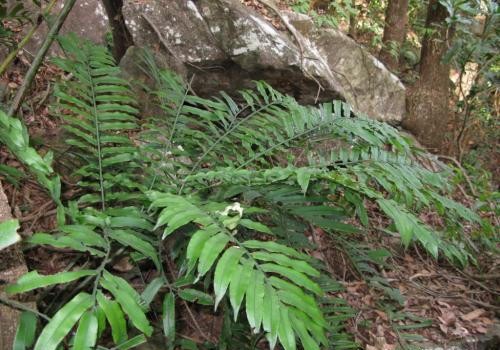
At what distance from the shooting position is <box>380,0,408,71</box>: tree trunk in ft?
17.5

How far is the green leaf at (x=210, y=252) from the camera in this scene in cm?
106

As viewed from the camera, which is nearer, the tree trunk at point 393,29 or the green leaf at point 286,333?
the green leaf at point 286,333

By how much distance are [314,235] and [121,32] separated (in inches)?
73.4

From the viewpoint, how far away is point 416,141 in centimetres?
416

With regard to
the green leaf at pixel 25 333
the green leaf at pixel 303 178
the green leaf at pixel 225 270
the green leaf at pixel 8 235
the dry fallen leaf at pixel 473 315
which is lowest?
the dry fallen leaf at pixel 473 315

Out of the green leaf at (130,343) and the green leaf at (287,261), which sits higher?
the green leaf at (287,261)

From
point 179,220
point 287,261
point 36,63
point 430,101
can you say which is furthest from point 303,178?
point 430,101

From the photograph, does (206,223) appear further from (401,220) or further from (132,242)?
(401,220)

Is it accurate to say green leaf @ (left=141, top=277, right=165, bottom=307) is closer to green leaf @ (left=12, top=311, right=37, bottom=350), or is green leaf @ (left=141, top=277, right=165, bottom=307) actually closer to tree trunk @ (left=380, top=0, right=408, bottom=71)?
green leaf @ (left=12, top=311, right=37, bottom=350)

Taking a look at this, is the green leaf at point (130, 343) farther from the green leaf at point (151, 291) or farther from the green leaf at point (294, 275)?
the green leaf at point (294, 275)

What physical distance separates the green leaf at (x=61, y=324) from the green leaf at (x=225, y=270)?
0.31 metres

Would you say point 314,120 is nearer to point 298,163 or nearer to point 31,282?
point 298,163

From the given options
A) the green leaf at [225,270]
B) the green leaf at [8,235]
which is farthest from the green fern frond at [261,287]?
the green leaf at [8,235]

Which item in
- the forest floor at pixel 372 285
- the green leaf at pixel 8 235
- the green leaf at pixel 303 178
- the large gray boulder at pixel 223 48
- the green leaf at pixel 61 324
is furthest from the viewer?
the large gray boulder at pixel 223 48
